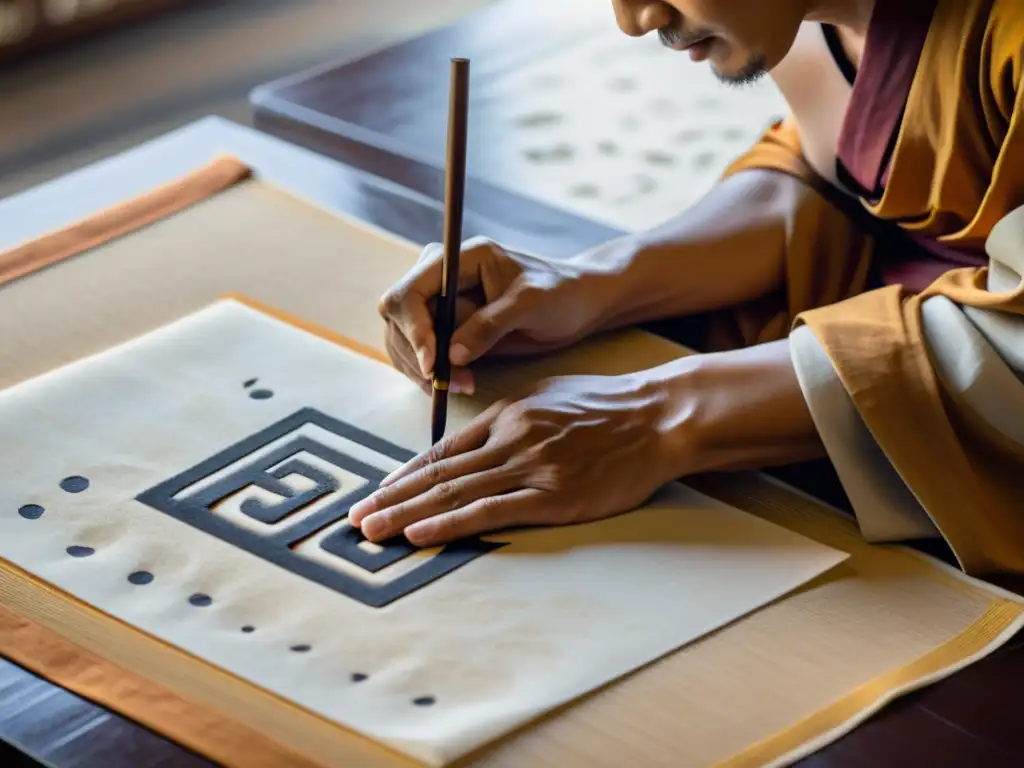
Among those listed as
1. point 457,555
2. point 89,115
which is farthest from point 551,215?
point 89,115

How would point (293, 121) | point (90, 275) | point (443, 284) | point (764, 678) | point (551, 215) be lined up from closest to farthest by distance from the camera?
point (764, 678)
point (443, 284)
point (90, 275)
point (551, 215)
point (293, 121)

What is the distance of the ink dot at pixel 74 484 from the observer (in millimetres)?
1187

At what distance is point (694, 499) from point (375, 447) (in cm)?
25

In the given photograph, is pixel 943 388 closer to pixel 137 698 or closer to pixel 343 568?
pixel 343 568

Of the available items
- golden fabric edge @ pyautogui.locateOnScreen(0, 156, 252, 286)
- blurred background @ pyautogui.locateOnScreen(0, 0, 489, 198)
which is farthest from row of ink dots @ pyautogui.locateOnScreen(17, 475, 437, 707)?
blurred background @ pyautogui.locateOnScreen(0, 0, 489, 198)

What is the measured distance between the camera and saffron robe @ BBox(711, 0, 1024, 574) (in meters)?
1.16

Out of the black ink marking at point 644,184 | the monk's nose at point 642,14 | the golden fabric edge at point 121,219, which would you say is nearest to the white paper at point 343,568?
the golden fabric edge at point 121,219

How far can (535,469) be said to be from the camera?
3.86 feet

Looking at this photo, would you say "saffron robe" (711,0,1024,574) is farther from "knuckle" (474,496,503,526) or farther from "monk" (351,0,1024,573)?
"knuckle" (474,496,503,526)

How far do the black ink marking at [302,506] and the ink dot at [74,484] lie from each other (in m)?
0.05

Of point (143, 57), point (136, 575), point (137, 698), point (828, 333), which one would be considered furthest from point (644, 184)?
point (137, 698)

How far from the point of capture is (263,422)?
128cm

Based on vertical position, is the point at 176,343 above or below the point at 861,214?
below

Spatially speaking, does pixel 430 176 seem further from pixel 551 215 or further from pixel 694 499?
pixel 694 499
